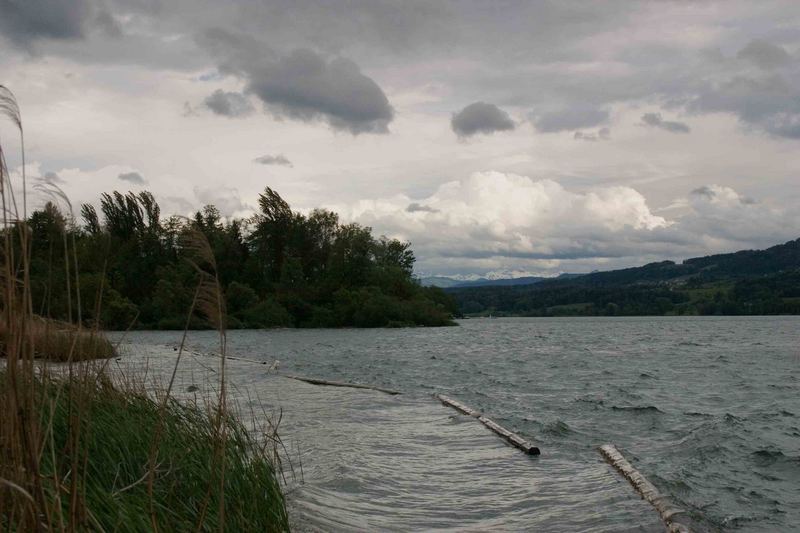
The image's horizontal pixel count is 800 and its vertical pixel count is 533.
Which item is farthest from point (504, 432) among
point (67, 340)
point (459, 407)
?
point (67, 340)

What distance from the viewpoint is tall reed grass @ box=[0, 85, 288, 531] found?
276cm

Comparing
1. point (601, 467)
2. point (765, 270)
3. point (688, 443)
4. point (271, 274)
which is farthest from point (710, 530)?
point (765, 270)

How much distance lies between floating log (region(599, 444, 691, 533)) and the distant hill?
121 m

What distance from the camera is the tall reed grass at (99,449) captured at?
2.76 m

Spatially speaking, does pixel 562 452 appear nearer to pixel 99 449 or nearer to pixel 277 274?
pixel 99 449

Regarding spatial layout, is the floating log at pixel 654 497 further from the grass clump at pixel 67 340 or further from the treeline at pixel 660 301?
the treeline at pixel 660 301

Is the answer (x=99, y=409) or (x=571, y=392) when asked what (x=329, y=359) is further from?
(x=99, y=409)

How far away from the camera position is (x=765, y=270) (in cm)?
18062

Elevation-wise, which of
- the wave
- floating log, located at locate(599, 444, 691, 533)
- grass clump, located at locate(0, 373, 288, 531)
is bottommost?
the wave

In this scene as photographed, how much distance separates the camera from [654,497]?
9172 mm

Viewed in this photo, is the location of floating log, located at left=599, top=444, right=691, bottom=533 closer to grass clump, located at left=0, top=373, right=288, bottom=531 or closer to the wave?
grass clump, located at left=0, top=373, right=288, bottom=531

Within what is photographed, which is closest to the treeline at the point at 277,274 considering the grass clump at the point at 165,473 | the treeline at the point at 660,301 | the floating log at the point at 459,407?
the treeline at the point at 660,301

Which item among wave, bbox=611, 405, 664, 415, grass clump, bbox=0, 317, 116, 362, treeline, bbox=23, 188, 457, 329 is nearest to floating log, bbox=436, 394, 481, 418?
wave, bbox=611, 405, 664, 415

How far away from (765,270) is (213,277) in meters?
201
